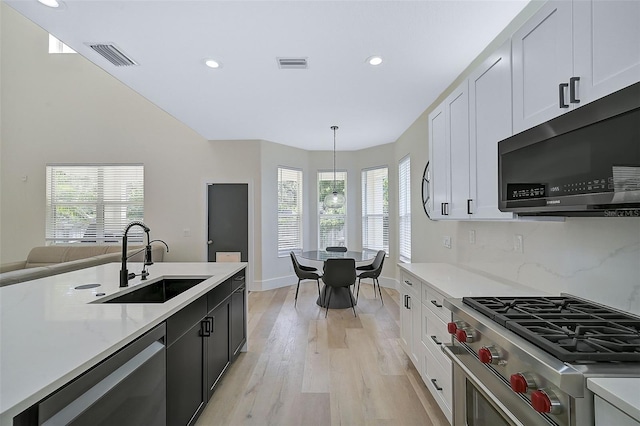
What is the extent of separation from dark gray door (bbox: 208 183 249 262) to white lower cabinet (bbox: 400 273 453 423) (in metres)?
3.41

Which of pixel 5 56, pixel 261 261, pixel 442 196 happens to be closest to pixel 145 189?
pixel 261 261

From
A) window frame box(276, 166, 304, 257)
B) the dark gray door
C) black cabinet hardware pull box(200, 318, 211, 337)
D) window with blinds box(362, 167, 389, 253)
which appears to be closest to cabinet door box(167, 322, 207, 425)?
black cabinet hardware pull box(200, 318, 211, 337)

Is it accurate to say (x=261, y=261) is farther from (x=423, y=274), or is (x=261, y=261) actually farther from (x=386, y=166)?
(x=423, y=274)

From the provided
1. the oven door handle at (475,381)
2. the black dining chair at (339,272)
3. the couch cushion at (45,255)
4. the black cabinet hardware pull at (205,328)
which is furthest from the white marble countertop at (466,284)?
the couch cushion at (45,255)

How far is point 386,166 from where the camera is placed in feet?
18.5

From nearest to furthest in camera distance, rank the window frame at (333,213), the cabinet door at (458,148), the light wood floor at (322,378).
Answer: the light wood floor at (322,378)
the cabinet door at (458,148)
the window frame at (333,213)

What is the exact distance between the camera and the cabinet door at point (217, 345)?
2077 mm

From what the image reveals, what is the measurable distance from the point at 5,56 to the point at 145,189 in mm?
3890

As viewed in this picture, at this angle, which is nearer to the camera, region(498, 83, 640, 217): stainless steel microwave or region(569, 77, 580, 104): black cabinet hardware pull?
region(498, 83, 640, 217): stainless steel microwave

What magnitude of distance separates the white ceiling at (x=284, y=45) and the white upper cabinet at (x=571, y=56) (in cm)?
77

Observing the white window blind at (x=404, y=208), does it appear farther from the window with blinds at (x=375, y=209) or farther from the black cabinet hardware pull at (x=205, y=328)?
the black cabinet hardware pull at (x=205, y=328)

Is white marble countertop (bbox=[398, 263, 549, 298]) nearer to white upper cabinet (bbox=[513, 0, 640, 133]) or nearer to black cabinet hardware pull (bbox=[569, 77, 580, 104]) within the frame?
white upper cabinet (bbox=[513, 0, 640, 133])

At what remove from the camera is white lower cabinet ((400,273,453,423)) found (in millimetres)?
1837

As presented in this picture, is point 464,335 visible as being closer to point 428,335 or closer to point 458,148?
point 428,335
